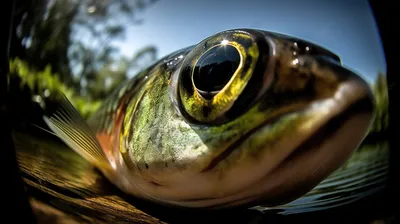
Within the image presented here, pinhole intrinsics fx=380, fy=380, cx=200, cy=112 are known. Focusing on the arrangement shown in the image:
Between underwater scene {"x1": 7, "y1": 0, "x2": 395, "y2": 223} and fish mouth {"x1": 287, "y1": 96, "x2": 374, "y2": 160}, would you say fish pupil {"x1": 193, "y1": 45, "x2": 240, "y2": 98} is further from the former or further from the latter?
fish mouth {"x1": 287, "y1": 96, "x2": 374, "y2": 160}

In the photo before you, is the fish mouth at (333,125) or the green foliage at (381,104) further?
the green foliage at (381,104)

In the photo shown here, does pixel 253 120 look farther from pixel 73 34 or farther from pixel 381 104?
pixel 73 34

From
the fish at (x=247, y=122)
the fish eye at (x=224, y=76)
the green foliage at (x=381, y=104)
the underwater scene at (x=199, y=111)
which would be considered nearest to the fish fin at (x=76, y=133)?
the underwater scene at (x=199, y=111)

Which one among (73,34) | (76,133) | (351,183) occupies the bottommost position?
(351,183)

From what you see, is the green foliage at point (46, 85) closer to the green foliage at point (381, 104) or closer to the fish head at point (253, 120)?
the fish head at point (253, 120)

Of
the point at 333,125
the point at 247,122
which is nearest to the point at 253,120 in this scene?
the point at 247,122

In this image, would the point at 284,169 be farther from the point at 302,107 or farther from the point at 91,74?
the point at 91,74

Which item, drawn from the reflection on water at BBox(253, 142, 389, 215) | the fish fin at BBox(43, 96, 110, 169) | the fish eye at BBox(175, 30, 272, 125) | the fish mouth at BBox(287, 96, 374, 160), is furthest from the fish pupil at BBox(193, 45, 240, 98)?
the fish fin at BBox(43, 96, 110, 169)
